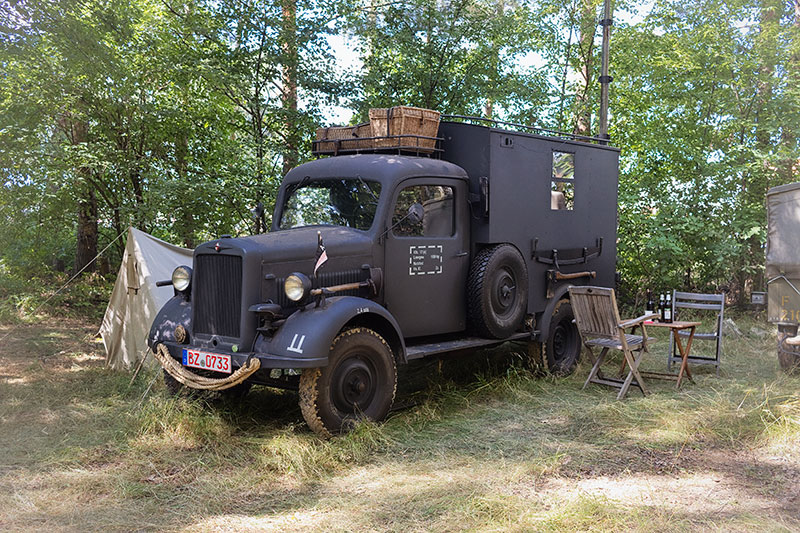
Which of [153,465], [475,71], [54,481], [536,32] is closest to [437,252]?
[153,465]

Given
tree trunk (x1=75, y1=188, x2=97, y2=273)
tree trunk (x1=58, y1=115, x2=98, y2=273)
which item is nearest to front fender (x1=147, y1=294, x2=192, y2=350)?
tree trunk (x1=58, y1=115, x2=98, y2=273)

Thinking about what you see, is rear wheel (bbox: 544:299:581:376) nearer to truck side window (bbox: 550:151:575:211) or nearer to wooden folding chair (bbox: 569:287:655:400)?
wooden folding chair (bbox: 569:287:655:400)

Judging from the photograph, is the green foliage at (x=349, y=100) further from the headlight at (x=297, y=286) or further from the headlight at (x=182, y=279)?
the headlight at (x=297, y=286)

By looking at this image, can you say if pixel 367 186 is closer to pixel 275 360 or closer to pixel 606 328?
pixel 275 360

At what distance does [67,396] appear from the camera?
21.2 feet

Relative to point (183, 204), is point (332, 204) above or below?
below

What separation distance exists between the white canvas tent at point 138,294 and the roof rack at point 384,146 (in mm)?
2148

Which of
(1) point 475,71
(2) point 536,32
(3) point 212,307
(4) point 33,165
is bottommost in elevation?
(3) point 212,307

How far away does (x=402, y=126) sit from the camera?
254 inches

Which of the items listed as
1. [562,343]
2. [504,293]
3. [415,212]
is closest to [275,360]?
[415,212]

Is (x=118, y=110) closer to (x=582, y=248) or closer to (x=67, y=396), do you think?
(x=67, y=396)

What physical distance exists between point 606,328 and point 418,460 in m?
2.88

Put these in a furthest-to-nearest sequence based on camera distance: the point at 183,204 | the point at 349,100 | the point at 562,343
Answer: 1. the point at 349,100
2. the point at 183,204
3. the point at 562,343

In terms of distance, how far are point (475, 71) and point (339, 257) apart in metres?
6.56
